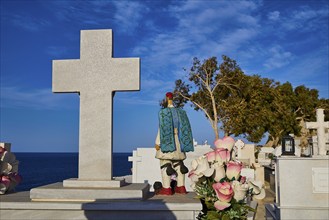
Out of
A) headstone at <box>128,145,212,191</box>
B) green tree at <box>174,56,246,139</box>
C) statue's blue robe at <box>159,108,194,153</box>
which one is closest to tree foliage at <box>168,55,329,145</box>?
green tree at <box>174,56,246,139</box>

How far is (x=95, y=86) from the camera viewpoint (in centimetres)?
514

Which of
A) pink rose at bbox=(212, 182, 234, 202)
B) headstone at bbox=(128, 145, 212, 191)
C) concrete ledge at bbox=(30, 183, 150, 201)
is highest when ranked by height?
pink rose at bbox=(212, 182, 234, 202)

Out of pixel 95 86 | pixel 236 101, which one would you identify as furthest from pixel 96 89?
pixel 236 101

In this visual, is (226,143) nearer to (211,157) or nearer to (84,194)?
(211,157)

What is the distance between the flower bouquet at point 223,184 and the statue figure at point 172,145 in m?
1.45

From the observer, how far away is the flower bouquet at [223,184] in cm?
328

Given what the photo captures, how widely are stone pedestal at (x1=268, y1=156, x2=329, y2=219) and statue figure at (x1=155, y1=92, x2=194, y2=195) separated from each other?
A: 312 cm

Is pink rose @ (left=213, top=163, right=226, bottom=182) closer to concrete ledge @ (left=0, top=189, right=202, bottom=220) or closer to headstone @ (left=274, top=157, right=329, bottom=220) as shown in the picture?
concrete ledge @ (left=0, top=189, right=202, bottom=220)

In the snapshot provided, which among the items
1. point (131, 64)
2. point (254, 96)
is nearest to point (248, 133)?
point (254, 96)

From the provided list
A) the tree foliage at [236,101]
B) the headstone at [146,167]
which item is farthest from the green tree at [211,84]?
the headstone at [146,167]

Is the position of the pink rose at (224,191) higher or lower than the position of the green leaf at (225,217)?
higher

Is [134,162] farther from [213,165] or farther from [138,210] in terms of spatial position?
[213,165]

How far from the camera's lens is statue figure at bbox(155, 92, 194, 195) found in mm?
5066

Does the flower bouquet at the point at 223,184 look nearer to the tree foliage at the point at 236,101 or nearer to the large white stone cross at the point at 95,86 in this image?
the large white stone cross at the point at 95,86
